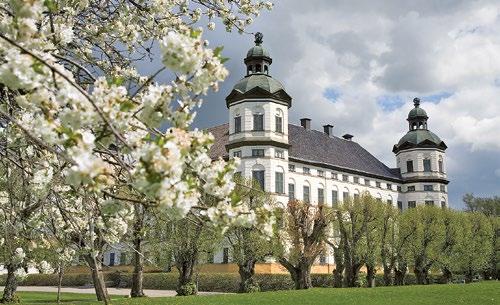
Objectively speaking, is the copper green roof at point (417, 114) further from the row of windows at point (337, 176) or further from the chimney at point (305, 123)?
the chimney at point (305, 123)

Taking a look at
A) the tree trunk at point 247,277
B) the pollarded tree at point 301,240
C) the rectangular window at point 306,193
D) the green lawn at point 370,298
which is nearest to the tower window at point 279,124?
the rectangular window at point 306,193

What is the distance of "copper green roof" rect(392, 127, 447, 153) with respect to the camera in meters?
69.2

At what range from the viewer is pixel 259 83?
170 feet

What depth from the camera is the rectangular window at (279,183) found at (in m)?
51.3

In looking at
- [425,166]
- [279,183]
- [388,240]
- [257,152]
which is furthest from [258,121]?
[425,166]

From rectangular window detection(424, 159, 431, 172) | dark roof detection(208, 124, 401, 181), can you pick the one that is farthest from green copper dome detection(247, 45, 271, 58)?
rectangular window detection(424, 159, 431, 172)

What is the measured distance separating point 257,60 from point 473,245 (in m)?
27.6

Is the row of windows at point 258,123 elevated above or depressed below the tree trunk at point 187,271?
above

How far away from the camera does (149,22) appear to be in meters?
8.63

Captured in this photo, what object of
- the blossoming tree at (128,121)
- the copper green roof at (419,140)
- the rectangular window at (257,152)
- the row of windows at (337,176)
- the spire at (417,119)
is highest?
the spire at (417,119)

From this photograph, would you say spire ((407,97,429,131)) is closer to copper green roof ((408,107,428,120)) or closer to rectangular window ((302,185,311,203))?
copper green roof ((408,107,428,120))

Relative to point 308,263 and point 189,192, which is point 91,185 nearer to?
point 189,192

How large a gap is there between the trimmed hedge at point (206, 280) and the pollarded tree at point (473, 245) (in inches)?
185

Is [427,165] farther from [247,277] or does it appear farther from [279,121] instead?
[247,277]
